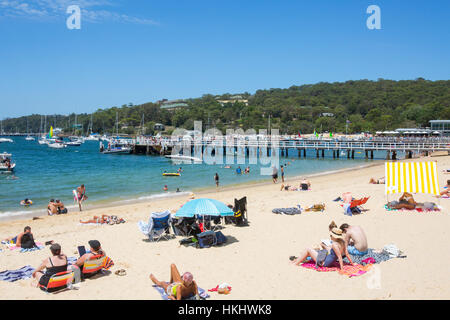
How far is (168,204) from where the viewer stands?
55.9 feet

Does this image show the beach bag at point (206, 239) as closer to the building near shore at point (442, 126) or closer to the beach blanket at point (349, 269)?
the beach blanket at point (349, 269)

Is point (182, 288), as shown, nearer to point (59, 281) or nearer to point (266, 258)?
point (59, 281)

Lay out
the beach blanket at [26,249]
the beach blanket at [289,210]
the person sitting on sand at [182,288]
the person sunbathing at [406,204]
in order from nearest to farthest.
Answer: the person sitting on sand at [182,288] → the beach blanket at [26,249] → the person sunbathing at [406,204] → the beach blanket at [289,210]

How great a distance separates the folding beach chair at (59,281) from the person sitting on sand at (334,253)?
13.6 ft

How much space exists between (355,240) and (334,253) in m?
0.80

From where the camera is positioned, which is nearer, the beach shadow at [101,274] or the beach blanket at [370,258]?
the beach shadow at [101,274]

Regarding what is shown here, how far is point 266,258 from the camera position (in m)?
7.84

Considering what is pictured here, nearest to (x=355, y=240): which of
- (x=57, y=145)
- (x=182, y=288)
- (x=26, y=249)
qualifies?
(x=182, y=288)

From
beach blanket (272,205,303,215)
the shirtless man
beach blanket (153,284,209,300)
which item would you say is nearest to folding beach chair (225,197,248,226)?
beach blanket (272,205,303,215)

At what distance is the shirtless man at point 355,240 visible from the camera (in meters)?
7.65

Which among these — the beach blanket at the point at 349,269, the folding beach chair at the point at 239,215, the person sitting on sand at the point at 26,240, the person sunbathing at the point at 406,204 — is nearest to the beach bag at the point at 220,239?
the folding beach chair at the point at 239,215

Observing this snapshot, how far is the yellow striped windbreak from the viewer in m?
11.8
